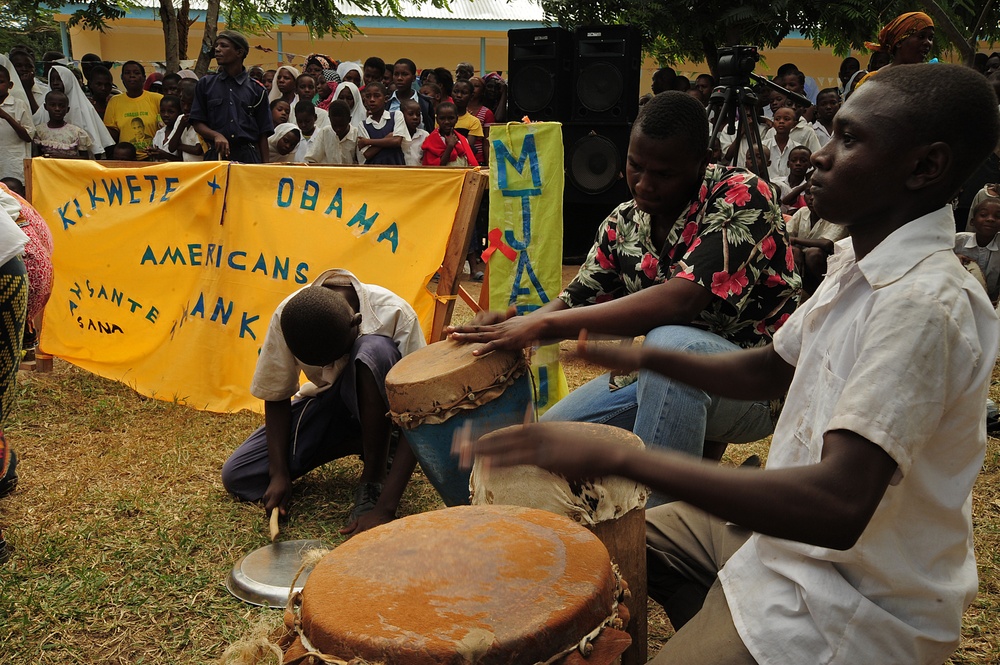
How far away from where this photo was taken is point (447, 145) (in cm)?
912

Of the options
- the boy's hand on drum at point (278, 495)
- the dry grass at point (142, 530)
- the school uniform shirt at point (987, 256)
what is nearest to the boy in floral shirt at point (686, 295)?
the dry grass at point (142, 530)

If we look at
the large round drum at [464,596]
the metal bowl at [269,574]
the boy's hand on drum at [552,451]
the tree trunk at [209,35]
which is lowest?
the metal bowl at [269,574]

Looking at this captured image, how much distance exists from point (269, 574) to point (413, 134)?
276 inches

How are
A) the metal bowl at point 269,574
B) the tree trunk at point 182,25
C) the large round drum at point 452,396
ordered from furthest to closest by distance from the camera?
the tree trunk at point 182,25
the metal bowl at point 269,574
the large round drum at point 452,396

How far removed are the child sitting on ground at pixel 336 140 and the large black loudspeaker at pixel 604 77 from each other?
88.8 inches

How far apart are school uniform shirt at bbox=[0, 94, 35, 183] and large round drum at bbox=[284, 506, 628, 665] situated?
352 inches

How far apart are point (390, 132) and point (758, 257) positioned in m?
6.89

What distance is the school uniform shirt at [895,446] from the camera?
132 centimetres

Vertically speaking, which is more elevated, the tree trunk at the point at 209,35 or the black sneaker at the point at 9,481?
the tree trunk at the point at 209,35

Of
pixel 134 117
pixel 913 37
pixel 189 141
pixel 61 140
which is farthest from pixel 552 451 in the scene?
pixel 134 117

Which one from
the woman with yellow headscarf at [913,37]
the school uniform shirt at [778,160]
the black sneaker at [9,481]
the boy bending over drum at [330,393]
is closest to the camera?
the boy bending over drum at [330,393]

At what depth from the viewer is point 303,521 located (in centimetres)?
351

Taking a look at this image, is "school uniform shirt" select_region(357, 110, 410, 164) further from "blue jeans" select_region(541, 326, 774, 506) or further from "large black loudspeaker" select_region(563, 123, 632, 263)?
"blue jeans" select_region(541, 326, 774, 506)

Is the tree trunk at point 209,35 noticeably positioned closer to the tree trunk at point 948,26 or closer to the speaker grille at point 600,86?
the speaker grille at point 600,86
